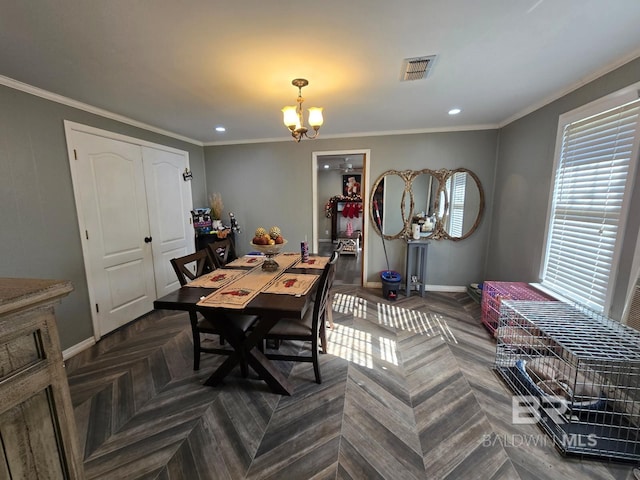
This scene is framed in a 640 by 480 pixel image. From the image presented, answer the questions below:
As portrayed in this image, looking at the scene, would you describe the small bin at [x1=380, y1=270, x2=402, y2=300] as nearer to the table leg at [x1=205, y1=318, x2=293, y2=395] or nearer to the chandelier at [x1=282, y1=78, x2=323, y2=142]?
the table leg at [x1=205, y1=318, x2=293, y2=395]

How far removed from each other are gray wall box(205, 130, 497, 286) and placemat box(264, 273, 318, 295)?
6.57 ft

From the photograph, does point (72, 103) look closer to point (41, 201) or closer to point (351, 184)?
point (41, 201)

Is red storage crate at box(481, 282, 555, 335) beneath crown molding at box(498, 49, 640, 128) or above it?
beneath

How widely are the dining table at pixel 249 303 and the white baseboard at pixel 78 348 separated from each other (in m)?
1.49

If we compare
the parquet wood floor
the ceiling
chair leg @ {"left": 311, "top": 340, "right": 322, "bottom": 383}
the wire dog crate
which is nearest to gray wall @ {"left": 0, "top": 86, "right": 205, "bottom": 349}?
the ceiling

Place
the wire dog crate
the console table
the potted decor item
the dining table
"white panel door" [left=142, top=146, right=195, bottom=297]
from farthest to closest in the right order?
the potted decor item → the console table → "white panel door" [left=142, top=146, right=195, bottom=297] → the dining table → the wire dog crate

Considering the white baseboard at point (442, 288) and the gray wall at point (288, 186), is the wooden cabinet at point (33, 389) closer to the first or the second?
the gray wall at point (288, 186)

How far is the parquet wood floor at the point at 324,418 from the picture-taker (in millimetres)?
1357

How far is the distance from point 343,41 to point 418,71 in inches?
27.3

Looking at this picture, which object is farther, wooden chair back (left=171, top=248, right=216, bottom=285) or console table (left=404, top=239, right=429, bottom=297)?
console table (left=404, top=239, right=429, bottom=297)

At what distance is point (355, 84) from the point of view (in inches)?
83.7

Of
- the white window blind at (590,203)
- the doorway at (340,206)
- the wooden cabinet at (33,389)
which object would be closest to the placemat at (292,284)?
the wooden cabinet at (33,389)

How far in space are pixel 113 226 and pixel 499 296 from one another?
13.4 feet

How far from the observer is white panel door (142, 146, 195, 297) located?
3240mm
